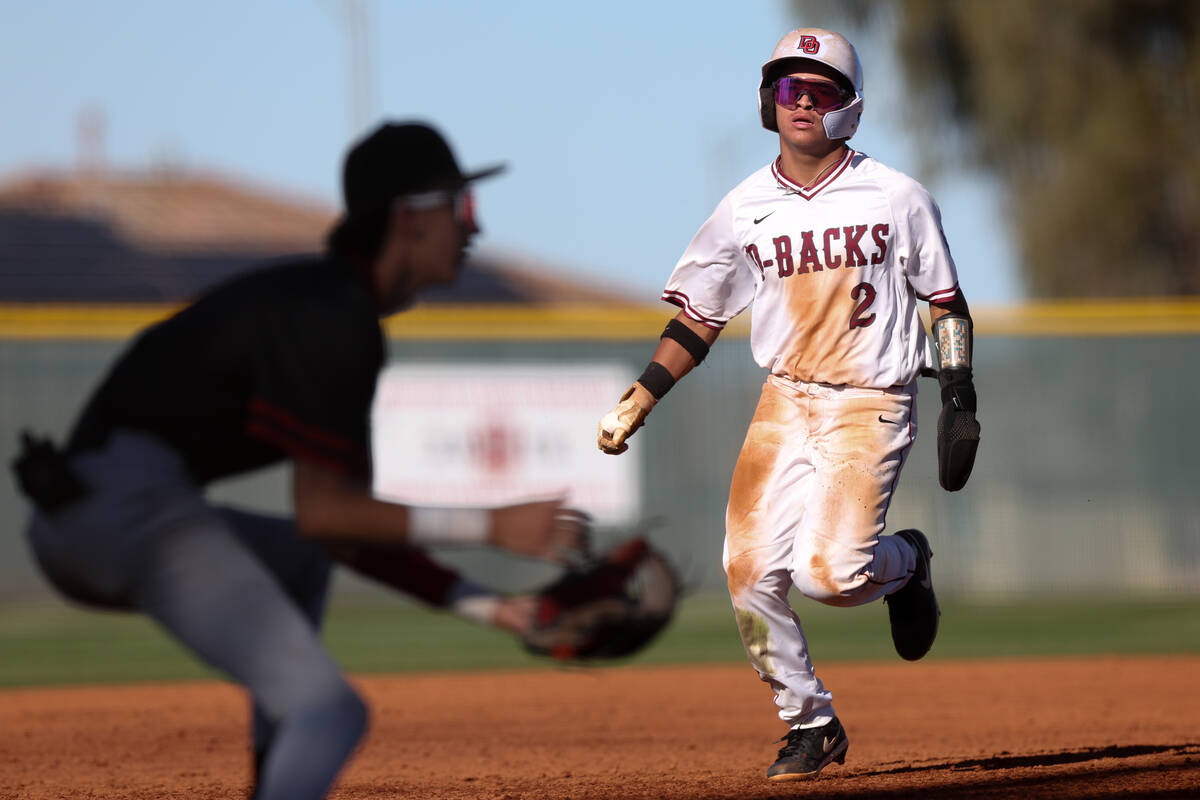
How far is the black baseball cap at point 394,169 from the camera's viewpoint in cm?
331

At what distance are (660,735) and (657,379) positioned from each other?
2.24 metres

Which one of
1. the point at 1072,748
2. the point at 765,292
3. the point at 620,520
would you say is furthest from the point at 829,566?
the point at 620,520

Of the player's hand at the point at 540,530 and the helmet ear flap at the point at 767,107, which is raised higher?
the helmet ear flap at the point at 767,107

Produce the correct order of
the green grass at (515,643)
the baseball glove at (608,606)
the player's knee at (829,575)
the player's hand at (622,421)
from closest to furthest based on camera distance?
the baseball glove at (608,606) < the player's knee at (829,575) < the player's hand at (622,421) < the green grass at (515,643)

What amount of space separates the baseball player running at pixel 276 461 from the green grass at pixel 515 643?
23.3 feet

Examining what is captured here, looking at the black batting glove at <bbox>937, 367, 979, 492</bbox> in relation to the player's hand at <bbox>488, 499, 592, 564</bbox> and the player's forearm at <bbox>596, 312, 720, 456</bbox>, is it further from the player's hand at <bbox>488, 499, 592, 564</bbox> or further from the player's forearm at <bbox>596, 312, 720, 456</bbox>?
the player's hand at <bbox>488, 499, 592, 564</bbox>

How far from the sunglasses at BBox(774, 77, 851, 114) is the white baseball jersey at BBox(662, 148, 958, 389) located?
0.20m

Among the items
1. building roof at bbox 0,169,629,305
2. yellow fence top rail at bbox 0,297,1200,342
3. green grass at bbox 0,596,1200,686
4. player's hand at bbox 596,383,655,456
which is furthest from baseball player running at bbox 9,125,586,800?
building roof at bbox 0,169,629,305

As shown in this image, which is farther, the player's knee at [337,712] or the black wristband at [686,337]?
the black wristband at [686,337]

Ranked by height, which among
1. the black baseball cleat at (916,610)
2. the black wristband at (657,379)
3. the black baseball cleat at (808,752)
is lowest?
the black baseball cleat at (808,752)

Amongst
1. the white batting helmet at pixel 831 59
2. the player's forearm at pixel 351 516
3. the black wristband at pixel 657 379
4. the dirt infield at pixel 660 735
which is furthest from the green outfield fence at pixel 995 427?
the player's forearm at pixel 351 516

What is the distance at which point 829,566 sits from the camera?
16.6 ft

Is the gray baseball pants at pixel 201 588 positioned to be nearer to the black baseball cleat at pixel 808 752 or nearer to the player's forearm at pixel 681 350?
the black baseball cleat at pixel 808 752

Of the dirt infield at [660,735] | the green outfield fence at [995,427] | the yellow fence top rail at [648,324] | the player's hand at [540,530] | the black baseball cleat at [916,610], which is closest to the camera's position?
the player's hand at [540,530]
